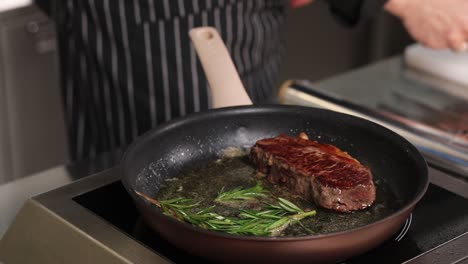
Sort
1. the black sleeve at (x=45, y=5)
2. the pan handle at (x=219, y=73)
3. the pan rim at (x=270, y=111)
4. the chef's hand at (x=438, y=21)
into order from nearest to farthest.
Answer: the pan rim at (x=270, y=111)
the pan handle at (x=219, y=73)
the chef's hand at (x=438, y=21)
the black sleeve at (x=45, y=5)

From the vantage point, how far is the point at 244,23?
4.95ft

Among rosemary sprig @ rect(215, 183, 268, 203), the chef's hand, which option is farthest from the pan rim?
the chef's hand

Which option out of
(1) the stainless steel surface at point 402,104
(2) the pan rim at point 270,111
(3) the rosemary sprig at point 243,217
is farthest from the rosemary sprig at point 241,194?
(1) the stainless steel surface at point 402,104

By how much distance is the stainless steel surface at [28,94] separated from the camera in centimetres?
184

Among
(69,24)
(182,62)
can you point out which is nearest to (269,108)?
(182,62)

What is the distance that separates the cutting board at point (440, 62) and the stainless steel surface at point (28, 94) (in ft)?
2.67

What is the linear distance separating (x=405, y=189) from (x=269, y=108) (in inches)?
8.1

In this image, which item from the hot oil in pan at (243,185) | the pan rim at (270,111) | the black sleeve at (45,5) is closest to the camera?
the pan rim at (270,111)

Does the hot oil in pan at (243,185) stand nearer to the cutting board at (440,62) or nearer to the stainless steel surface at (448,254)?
the stainless steel surface at (448,254)

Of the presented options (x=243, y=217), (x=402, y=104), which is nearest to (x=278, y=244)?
(x=243, y=217)

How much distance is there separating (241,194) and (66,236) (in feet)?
0.59

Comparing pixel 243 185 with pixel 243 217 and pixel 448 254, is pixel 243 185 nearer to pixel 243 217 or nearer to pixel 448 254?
pixel 243 217

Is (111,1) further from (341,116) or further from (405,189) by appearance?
(405,189)

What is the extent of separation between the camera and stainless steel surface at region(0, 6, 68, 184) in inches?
72.6
